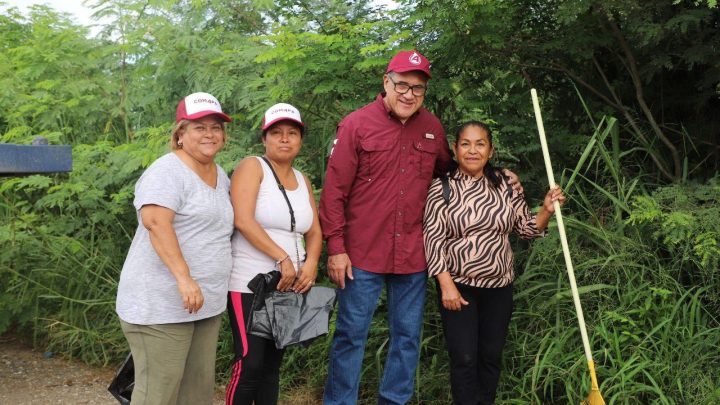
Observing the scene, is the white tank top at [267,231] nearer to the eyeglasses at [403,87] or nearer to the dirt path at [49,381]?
the eyeglasses at [403,87]

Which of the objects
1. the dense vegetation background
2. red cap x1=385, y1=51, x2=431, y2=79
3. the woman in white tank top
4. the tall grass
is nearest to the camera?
the woman in white tank top

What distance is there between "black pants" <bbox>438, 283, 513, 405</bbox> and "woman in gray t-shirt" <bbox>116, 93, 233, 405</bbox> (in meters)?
1.28

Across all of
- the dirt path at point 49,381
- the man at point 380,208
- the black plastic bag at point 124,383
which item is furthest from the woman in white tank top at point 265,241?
the dirt path at point 49,381

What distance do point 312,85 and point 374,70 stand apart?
0.46 meters

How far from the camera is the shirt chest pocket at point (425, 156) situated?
4.05m

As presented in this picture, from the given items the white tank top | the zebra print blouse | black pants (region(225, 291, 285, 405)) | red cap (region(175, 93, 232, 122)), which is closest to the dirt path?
black pants (region(225, 291, 285, 405))

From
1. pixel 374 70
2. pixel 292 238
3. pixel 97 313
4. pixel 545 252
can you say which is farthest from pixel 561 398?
pixel 97 313

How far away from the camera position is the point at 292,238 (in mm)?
3791

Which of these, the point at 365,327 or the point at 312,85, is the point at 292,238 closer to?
the point at 365,327

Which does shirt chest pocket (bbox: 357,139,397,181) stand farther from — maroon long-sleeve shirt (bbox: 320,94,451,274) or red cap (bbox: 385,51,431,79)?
red cap (bbox: 385,51,431,79)

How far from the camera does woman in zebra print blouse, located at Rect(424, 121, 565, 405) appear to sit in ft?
13.0

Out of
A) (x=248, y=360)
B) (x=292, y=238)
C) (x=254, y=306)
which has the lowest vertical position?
(x=248, y=360)

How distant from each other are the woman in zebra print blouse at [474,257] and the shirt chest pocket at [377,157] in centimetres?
30

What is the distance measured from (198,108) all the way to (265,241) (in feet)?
2.31
